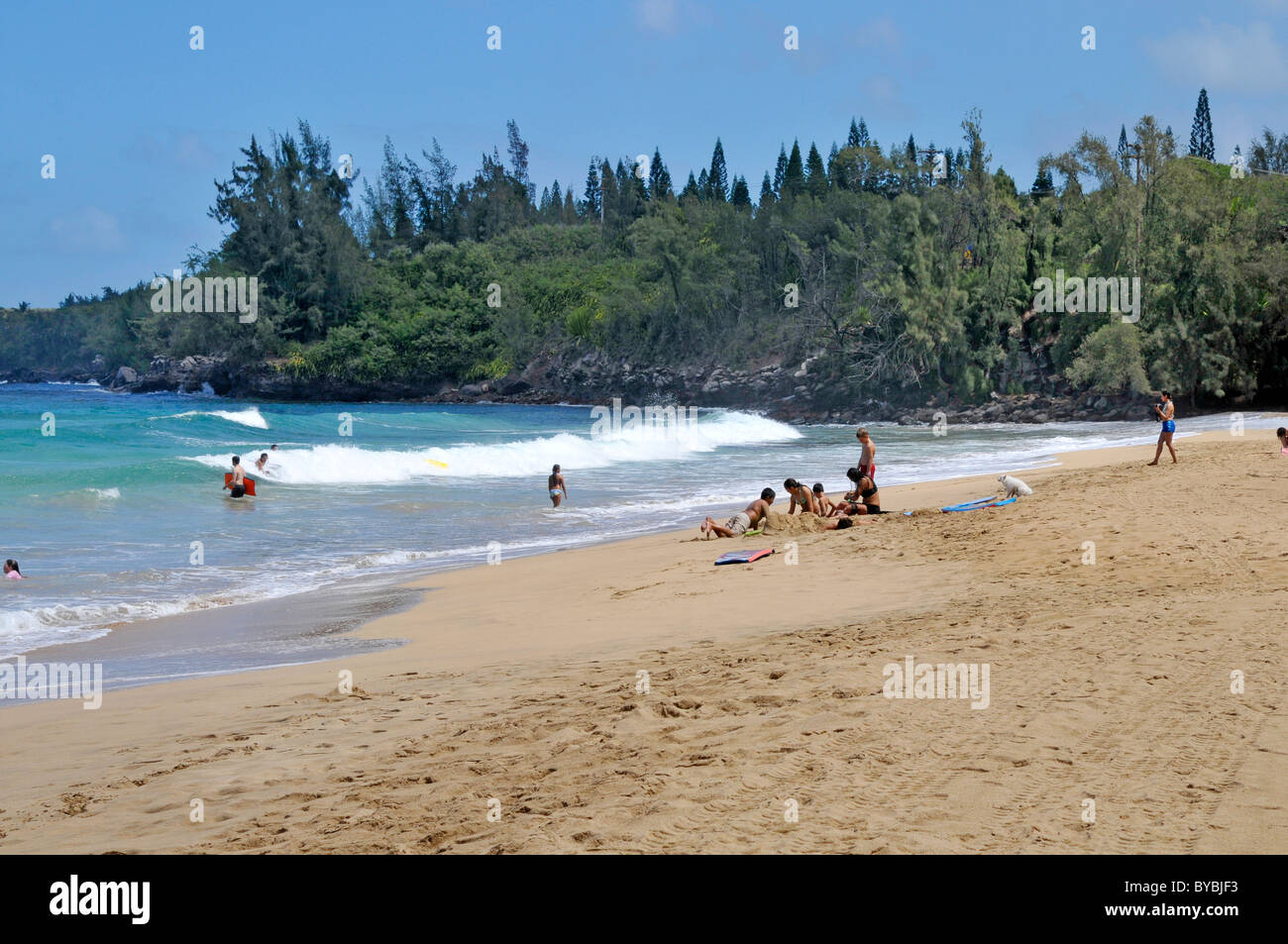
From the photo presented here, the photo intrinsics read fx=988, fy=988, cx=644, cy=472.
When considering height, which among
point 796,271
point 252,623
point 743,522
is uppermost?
point 796,271

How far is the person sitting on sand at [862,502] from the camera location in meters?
14.1

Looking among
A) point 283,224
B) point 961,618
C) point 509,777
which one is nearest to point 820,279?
point 283,224

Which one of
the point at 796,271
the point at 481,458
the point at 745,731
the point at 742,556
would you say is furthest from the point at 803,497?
the point at 796,271

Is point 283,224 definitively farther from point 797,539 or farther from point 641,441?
point 797,539

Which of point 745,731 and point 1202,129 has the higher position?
point 1202,129

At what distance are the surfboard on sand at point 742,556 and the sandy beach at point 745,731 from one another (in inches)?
56.7

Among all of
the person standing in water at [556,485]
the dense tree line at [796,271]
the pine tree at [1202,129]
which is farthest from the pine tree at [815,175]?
the person standing in water at [556,485]

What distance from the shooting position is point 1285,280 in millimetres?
37250

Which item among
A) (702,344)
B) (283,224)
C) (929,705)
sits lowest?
(929,705)

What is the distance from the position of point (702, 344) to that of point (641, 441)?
3398 centimetres

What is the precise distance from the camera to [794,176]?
84188 millimetres

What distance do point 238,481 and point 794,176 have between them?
7232 cm

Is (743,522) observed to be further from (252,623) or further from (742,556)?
(252,623)

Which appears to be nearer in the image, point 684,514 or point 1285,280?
point 684,514
